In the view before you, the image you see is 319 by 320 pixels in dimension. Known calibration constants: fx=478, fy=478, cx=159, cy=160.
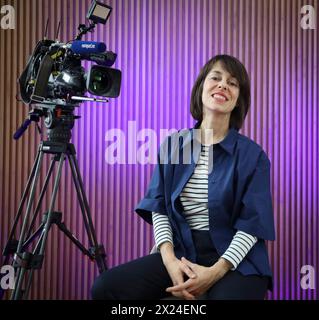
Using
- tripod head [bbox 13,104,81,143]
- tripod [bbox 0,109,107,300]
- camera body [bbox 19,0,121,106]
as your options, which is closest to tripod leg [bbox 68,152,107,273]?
tripod [bbox 0,109,107,300]

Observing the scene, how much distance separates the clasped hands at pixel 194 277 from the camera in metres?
1.62

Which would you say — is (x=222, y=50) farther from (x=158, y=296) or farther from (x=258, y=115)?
(x=158, y=296)

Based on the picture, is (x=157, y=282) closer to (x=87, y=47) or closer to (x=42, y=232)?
(x=42, y=232)

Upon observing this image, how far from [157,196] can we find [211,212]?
24cm

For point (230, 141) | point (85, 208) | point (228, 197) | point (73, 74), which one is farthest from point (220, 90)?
point (85, 208)

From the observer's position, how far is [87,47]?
2.03 metres

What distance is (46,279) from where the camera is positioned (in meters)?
3.09

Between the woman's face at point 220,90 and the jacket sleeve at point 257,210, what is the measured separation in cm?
28

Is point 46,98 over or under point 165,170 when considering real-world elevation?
over

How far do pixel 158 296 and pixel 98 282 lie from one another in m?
0.22

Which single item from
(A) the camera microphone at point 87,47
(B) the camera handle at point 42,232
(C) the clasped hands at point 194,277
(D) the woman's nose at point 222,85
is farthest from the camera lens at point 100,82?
(C) the clasped hands at point 194,277

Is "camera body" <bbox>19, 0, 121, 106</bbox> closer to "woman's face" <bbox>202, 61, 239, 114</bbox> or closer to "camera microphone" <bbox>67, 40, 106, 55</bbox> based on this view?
"camera microphone" <bbox>67, 40, 106, 55</bbox>

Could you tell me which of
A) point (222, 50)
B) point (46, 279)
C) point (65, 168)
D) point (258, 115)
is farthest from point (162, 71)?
point (46, 279)
